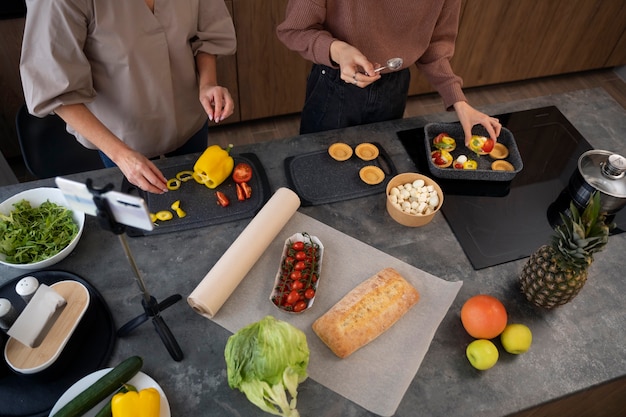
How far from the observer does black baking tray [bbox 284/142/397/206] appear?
1.46m

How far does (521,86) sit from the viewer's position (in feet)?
11.0

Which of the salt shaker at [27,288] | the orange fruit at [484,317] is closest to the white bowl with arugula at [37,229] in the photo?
the salt shaker at [27,288]

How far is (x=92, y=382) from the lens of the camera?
1.03 meters

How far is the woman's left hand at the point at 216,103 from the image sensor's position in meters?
1.40

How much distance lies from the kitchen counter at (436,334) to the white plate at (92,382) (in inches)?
1.0

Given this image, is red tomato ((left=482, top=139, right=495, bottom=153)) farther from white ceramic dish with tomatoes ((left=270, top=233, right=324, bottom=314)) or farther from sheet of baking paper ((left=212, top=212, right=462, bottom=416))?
white ceramic dish with tomatoes ((left=270, top=233, right=324, bottom=314))

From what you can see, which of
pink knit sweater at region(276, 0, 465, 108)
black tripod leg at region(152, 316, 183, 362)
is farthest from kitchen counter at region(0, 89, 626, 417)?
pink knit sweater at region(276, 0, 465, 108)

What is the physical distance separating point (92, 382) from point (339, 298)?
0.62 m

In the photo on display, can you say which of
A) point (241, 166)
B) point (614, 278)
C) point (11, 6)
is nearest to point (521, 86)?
point (614, 278)

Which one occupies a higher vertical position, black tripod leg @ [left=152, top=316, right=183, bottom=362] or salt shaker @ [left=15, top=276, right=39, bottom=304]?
salt shaker @ [left=15, top=276, right=39, bottom=304]

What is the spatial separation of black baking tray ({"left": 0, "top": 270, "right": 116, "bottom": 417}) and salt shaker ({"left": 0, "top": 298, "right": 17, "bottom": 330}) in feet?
0.08

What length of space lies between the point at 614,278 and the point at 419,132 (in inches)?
29.8

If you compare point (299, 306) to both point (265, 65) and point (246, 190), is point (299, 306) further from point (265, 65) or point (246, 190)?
point (265, 65)

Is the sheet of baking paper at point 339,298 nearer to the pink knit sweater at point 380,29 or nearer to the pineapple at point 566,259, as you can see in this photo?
the pineapple at point 566,259
